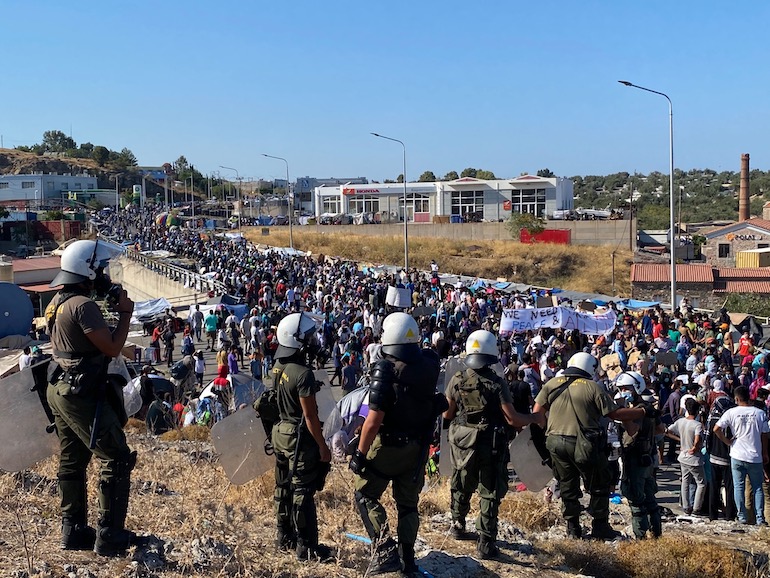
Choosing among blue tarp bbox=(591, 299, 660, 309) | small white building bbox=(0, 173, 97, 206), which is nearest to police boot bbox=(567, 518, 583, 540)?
blue tarp bbox=(591, 299, 660, 309)

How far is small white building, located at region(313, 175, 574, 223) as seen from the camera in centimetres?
7144

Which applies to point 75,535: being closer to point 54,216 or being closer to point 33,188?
point 54,216

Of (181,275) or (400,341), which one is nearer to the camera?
(400,341)

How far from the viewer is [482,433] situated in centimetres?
534

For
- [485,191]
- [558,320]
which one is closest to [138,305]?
[558,320]

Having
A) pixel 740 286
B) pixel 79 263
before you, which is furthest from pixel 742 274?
pixel 79 263

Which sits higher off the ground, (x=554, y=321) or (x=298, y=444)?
(x=298, y=444)

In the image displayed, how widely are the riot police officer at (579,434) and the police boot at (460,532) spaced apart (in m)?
0.74

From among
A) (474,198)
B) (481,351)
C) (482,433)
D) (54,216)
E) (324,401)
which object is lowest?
Answer: (482,433)

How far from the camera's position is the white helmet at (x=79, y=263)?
456 centimetres

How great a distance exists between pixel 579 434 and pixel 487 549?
3.39 feet

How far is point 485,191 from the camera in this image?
72438 millimetres

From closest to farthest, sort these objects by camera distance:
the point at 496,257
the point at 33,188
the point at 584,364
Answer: the point at 584,364, the point at 496,257, the point at 33,188

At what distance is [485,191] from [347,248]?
19828 mm
